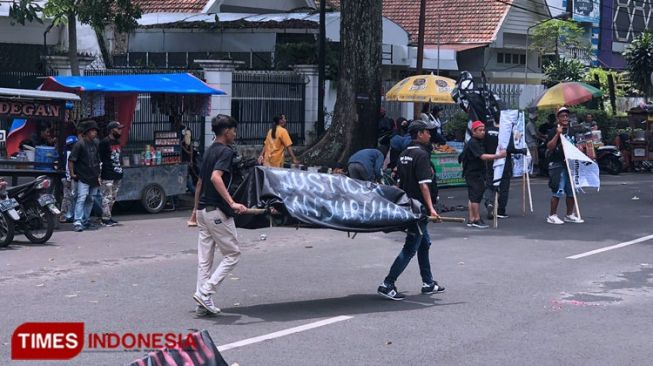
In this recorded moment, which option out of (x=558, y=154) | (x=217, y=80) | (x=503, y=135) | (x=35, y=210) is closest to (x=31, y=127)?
(x=35, y=210)

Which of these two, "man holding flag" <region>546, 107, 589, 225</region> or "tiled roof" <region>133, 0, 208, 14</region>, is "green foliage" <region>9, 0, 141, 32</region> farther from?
"tiled roof" <region>133, 0, 208, 14</region>

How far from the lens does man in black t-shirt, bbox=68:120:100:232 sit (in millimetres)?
15070

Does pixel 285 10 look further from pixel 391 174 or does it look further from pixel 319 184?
pixel 319 184

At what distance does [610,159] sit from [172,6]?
14917 mm

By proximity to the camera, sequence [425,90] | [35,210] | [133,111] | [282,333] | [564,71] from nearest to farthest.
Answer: [282,333] → [35,210] → [133,111] → [425,90] → [564,71]

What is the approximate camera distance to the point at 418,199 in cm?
1009

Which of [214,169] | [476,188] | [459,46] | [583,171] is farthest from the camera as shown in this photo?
[459,46]

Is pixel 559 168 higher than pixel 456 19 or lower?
lower

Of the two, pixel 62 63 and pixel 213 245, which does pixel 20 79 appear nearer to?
pixel 62 63

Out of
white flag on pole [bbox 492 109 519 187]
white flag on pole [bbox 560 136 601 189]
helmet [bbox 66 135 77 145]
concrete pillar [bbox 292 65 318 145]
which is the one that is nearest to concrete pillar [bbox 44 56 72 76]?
helmet [bbox 66 135 77 145]

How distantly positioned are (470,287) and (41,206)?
6326 millimetres

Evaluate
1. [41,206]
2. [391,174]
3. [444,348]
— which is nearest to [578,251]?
[391,174]

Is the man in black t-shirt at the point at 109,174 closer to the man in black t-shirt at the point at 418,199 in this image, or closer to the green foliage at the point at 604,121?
the man in black t-shirt at the point at 418,199

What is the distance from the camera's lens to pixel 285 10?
1300 inches
